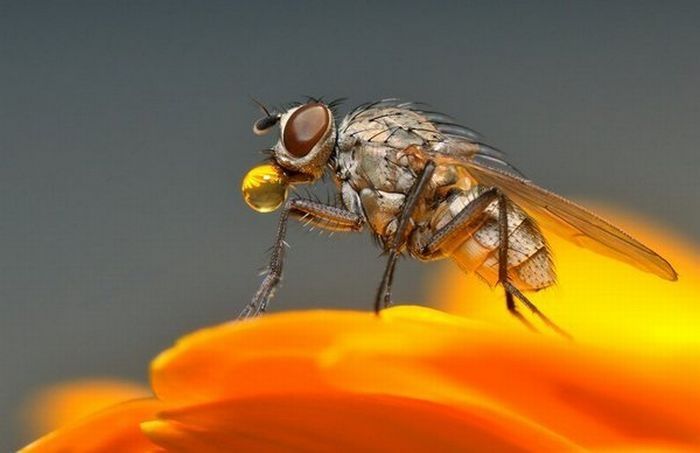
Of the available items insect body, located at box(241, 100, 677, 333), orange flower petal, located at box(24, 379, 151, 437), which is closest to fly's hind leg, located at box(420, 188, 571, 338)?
insect body, located at box(241, 100, 677, 333)

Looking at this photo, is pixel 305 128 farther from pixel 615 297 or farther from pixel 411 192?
pixel 615 297

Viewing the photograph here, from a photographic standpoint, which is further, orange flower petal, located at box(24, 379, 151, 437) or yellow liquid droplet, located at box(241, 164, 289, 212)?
yellow liquid droplet, located at box(241, 164, 289, 212)

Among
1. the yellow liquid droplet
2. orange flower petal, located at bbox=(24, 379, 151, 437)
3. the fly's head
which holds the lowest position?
orange flower petal, located at bbox=(24, 379, 151, 437)

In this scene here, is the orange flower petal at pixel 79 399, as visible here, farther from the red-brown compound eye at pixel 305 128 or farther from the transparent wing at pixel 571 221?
the red-brown compound eye at pixel 305 128

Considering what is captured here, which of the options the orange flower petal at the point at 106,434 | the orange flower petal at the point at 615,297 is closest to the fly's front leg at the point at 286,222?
the orange flower petal at the point at 615,297

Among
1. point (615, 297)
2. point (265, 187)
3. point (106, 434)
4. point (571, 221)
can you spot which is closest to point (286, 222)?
point (265, 187)

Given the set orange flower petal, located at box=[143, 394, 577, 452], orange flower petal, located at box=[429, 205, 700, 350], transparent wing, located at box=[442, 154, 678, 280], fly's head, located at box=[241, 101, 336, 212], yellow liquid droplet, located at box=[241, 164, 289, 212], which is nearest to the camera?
orange flower petal, located at box=[143, 394, 577, 452]

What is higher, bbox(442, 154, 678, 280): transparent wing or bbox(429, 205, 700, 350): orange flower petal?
bbox(442, 154, 678, 280): transparent wing

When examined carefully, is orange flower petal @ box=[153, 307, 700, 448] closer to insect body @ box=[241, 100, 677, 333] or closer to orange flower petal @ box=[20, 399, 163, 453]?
orange flower petal @ box=[20, 399, 163, 453]
